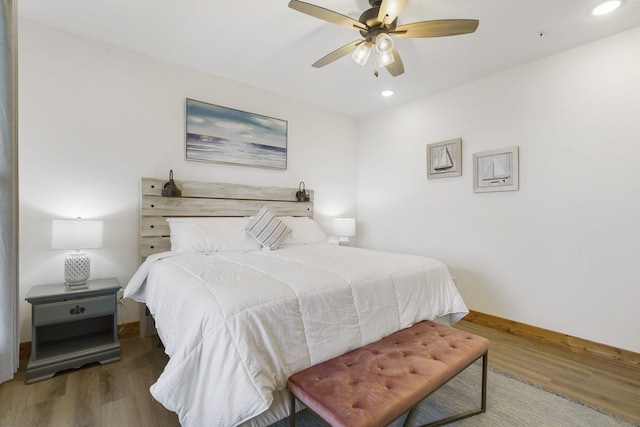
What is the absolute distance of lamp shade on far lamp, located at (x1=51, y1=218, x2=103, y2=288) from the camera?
2119 millimetres

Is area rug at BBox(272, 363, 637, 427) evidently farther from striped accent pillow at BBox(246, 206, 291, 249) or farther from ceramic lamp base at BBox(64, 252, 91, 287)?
ceramic lamp base at BBox(64, 252, 91, 287)

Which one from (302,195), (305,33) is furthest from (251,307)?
(302,195)

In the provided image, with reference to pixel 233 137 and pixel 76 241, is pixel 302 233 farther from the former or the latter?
pixel 76 241

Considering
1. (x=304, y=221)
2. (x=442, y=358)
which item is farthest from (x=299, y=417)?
(x=304, y=221)

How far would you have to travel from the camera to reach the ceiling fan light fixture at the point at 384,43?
197 cm

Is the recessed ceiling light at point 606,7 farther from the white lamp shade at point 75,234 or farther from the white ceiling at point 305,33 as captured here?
the white lamp shade at point 75,234

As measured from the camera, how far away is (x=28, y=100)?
2.31 meters

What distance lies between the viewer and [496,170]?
305cm

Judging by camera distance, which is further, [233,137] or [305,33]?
[233,137]

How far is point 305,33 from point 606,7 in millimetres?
2196

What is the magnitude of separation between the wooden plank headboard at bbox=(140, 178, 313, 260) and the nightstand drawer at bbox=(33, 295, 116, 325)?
0.57 m

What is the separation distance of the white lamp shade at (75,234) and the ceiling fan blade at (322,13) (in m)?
2.14

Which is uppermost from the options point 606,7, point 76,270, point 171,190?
point 606,7

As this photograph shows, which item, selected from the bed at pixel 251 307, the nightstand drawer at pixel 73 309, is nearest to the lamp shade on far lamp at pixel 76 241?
the nightstand drawer at pixel 73 309
